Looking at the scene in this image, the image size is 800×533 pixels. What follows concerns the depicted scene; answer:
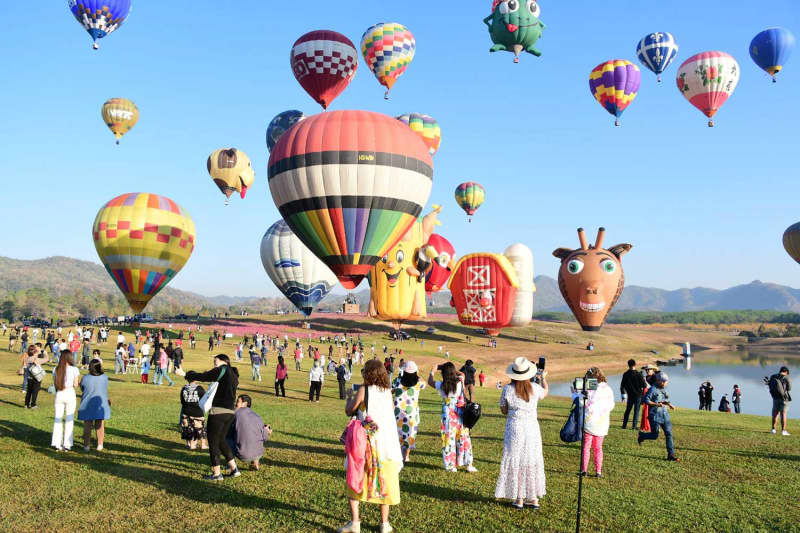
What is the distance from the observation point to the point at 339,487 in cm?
830

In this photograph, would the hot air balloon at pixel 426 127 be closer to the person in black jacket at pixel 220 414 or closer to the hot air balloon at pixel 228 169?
the hot air balloon at pixel 228 169

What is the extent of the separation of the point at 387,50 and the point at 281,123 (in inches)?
575

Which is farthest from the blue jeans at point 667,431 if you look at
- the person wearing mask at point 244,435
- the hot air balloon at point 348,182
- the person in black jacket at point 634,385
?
the hot air balloon at point 348,182

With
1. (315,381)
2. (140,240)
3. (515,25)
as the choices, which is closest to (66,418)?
(315,381)

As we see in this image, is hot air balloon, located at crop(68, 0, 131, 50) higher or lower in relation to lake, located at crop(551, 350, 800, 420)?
higher

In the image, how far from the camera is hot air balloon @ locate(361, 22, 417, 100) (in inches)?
1764

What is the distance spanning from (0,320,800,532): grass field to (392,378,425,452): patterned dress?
1.63 feet

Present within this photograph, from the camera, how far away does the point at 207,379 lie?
27.1 ft

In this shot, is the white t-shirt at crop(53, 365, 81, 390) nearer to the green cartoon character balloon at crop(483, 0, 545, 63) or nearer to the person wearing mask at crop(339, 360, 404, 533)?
the person wearing mask at crop(339, 360, 404, 533)

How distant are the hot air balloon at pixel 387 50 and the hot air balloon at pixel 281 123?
11.4 meters

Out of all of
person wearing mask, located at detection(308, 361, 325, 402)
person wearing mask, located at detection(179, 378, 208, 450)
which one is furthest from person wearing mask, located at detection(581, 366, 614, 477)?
person wearing mask, located at detection(308, 361, 325, 402)

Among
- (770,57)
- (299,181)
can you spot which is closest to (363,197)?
(299,181)

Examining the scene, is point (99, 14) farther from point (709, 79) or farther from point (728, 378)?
point (728, 378)

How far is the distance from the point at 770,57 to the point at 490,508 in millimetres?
56609
